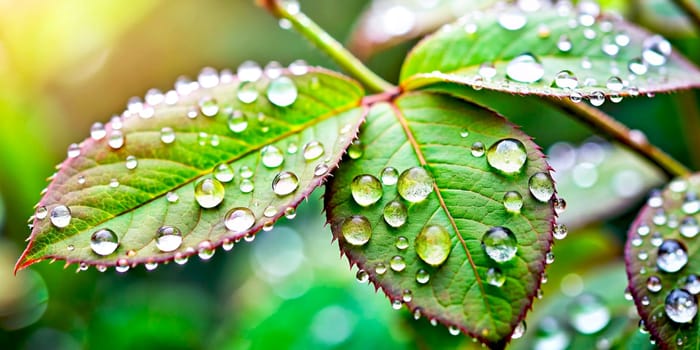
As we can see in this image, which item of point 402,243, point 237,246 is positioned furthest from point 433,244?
point 237,246

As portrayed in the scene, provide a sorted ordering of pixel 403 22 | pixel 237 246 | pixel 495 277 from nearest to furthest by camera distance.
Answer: pixel 495 277 < pixel 403 22 < pixel 237 246

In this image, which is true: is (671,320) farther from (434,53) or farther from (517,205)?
(434,53)

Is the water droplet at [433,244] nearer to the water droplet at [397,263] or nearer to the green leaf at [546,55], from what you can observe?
the water droplet at [397,263]

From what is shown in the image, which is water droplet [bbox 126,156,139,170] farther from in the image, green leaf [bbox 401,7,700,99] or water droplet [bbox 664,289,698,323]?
water droplet [bbox 664,289,698,323]

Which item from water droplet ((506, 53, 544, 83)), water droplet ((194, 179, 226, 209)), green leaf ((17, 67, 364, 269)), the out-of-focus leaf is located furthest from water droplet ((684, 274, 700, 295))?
the out-of-focus leaf

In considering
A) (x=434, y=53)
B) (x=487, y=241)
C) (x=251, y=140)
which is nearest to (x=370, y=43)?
(x=434, y=53)

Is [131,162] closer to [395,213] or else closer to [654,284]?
[395,213]
